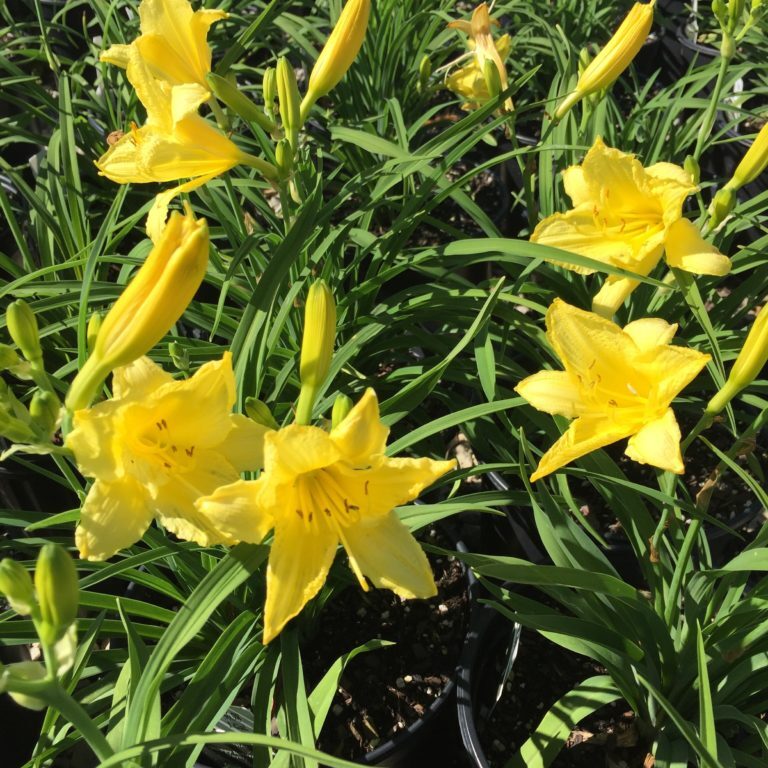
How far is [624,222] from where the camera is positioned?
1316mm

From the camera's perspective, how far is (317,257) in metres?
1.61

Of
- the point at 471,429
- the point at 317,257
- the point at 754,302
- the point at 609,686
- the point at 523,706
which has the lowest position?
the point at 523,706

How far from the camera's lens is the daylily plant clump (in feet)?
2.95

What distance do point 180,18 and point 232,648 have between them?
110 cm

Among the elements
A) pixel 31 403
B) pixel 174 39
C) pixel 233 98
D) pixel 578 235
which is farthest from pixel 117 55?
pixel 578 235

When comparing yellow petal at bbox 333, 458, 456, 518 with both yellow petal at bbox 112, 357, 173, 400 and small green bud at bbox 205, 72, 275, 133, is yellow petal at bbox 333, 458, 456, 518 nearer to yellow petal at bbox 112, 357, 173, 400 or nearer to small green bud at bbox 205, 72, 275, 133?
yellow petal at bbox 112, 357, 173, 400

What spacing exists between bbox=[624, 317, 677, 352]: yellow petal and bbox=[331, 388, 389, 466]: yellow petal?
0.45 m

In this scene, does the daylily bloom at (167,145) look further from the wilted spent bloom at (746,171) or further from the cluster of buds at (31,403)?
the wilted spent bloom at (746,171)

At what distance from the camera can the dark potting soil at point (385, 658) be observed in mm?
1406

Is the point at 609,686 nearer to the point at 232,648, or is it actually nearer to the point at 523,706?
the point at 523,706

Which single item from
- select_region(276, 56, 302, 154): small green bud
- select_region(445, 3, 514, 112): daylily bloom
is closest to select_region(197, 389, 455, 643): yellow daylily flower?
select_region(276, 56, 302, 154): small green bud

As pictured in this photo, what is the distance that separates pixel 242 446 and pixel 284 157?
59 cm

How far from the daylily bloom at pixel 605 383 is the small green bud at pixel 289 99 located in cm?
59

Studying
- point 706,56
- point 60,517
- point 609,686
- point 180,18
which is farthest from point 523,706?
point 706,56
